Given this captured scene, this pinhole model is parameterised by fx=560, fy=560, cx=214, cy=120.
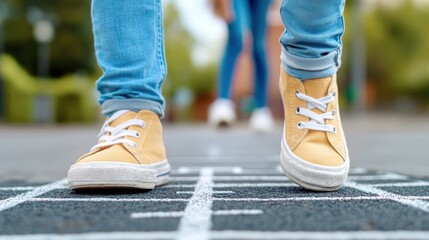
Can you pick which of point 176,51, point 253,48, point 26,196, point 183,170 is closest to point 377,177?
point 183,170

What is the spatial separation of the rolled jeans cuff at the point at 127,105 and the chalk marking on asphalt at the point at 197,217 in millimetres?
252

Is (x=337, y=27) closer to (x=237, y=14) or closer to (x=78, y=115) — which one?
(x=237, y=14)

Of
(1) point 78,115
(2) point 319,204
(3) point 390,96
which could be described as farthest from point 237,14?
(3) point 390,96

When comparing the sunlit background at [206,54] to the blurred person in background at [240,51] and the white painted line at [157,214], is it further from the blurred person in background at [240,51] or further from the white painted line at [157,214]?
the white painted line at [157,214]

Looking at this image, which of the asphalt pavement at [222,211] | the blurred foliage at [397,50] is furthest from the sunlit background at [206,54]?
the asphalt pavement at [222,211]

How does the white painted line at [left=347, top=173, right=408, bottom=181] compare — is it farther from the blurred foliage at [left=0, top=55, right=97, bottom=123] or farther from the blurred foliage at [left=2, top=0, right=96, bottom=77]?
the blurred foliage at [left=2, top=0, right=96, bottom=77]

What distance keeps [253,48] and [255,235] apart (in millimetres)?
3849

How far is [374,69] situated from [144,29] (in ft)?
84.7

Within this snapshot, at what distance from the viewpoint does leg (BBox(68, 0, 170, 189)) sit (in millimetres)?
1408

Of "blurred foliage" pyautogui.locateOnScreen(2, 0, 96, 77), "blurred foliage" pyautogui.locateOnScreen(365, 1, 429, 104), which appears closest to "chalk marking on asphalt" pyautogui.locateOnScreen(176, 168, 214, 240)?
"blurred foliage" pyautogui.locateOnScreen(365, 1, 429, 104)

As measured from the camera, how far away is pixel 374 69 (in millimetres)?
26031

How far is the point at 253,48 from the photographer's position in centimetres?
456

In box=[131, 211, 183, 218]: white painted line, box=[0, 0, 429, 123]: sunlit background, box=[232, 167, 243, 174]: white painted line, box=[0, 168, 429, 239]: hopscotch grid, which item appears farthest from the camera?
box=[0, 0, 429, 123]: sunlit background

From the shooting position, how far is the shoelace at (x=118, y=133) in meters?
1.38
